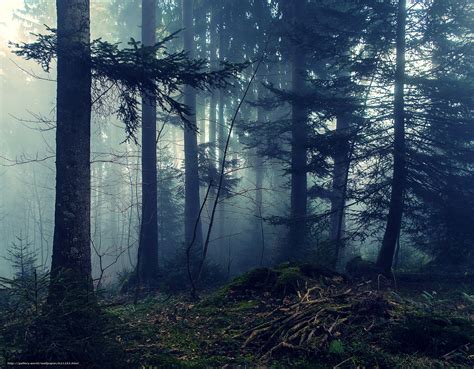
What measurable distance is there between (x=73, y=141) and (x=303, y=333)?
4653mm

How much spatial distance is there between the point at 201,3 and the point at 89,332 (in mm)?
20075

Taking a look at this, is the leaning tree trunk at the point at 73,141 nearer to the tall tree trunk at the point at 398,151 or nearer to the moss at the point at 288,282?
the moss at the point at 288,282

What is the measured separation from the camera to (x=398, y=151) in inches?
398

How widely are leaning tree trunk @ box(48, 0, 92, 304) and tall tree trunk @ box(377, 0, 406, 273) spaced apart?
7.88 meters

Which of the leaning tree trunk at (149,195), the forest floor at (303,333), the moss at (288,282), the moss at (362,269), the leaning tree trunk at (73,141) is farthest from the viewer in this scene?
the leaning tree trunk at (149,195)

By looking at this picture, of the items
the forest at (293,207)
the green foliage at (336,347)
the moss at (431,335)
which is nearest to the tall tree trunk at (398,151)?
the forest at (293,207)

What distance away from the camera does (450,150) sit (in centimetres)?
1083

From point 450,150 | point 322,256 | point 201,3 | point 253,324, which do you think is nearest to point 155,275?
point 322,256

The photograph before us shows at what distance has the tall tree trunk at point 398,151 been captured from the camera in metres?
10.1

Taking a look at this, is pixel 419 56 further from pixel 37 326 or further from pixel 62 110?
pixel 37 326

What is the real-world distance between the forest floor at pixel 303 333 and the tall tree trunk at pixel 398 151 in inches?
139

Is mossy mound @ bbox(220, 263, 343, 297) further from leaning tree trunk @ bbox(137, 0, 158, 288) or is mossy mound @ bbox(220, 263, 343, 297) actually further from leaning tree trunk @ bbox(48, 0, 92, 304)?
leaning tree trunk @ bbox(137, 0, 158, 288)

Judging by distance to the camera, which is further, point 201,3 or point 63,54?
point 201,3

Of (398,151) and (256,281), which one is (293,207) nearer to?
(398,151)
